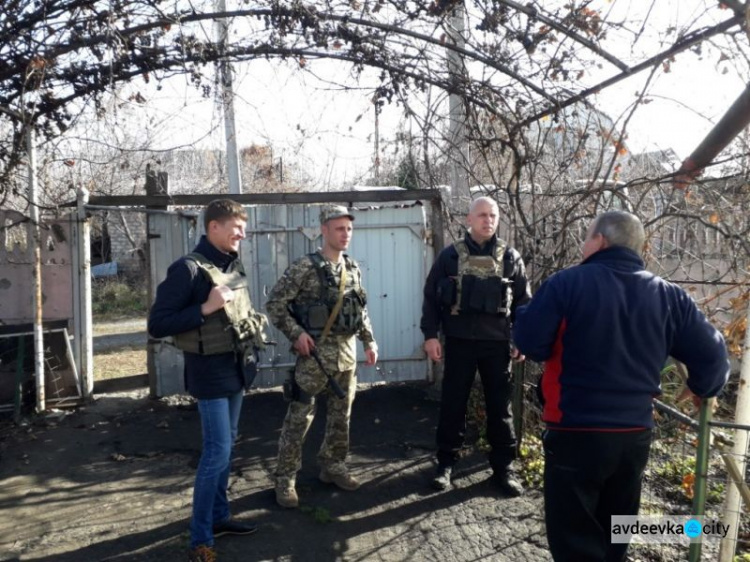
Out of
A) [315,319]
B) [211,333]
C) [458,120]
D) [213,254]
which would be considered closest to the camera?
[211,333]

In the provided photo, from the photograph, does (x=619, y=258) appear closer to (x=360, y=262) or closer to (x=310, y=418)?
(x=310, y=418)

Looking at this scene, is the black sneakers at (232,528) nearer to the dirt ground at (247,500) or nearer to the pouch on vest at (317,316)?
the dirt ground at (247,500)

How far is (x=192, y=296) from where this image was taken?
3061 millimetres

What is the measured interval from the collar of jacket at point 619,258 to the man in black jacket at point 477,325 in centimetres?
143

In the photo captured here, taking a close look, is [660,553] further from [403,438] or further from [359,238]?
[359,238]

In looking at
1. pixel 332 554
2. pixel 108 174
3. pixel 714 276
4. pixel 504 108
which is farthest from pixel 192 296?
pixel 108 174

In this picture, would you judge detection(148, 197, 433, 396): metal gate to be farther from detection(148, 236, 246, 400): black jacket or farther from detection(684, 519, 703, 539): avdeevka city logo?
detection(684, 519, 703, 539): avdeevka city logo

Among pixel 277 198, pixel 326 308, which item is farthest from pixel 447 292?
pixel 277 198

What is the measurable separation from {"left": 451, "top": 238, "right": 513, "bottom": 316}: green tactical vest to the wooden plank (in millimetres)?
2199

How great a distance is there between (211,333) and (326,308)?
86 centimetres

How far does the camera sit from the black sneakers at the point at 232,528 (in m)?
3.47

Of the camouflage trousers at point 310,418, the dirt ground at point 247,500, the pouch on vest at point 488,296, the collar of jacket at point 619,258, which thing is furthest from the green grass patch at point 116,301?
the collar of jacket at point 619,258

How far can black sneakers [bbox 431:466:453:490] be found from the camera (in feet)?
13.6

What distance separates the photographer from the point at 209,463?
3.12m
